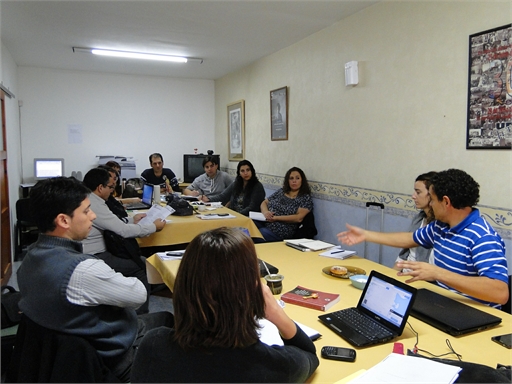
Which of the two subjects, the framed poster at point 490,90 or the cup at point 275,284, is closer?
the cup at point 275,284

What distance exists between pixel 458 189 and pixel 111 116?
5873mm

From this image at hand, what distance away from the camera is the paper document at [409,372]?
1.05 meters

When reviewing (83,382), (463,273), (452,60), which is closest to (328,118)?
(452,60)

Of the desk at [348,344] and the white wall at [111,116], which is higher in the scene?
the white wall at [111,116]

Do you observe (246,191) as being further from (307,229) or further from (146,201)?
(146,201)

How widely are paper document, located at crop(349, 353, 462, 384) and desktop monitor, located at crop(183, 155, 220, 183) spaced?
18.7 ft

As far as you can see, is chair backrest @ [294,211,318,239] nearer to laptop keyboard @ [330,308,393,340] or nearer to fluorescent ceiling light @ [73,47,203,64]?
laptop keyboard @ [330,308,393,340]

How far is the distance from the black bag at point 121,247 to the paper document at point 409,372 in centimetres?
233

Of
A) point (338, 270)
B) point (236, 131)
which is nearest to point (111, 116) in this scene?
point (236, 131)

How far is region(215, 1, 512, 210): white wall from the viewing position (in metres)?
2.68

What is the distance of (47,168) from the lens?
595 cm

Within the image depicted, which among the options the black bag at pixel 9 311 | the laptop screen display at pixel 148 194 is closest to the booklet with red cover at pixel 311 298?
the black bag at pixel 9 311

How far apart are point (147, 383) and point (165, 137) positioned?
6.20m

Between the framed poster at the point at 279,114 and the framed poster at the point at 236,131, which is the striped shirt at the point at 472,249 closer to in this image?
the framed poster at the point at 279,114
